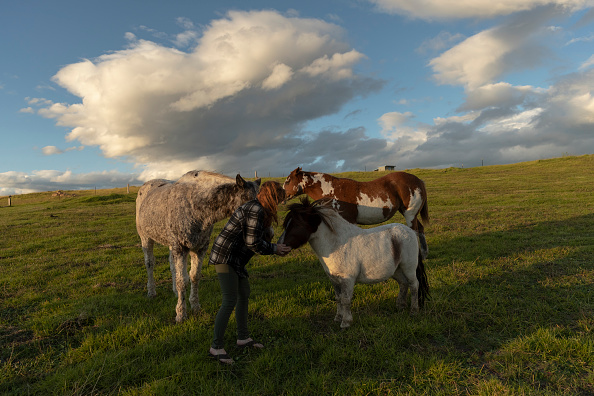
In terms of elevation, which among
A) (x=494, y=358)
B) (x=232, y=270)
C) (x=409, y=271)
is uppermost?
(x=232, y=270)

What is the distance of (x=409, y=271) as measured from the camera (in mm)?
4789

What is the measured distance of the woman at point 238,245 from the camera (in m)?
3.80

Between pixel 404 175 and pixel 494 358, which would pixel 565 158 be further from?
pixel 494 358

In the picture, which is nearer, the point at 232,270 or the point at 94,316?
the point at 232,270

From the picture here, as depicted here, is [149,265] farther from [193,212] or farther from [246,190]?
[246,190]

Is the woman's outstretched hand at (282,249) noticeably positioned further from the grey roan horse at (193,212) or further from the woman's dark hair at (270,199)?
the grey roan horse at (193,212)

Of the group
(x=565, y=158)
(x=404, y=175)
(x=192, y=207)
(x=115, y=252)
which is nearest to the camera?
(x=192, y=207)

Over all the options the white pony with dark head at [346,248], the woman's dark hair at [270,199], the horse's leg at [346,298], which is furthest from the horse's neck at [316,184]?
the woman's dark hair at [270,199]

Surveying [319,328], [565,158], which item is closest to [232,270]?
[319,328]

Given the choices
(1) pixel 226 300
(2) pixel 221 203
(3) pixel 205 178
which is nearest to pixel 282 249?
(1) pixel 226 300

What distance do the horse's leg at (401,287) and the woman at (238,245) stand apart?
2.20 m

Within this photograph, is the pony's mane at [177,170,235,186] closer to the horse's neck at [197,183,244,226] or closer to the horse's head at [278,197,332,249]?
the horse's neck at [197,183,244,226]

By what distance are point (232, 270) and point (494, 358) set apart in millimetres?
3589

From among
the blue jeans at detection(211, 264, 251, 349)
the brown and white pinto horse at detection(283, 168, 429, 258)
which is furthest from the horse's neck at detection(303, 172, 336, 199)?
the blue jeans at detection(211, 264, 251, 349)
